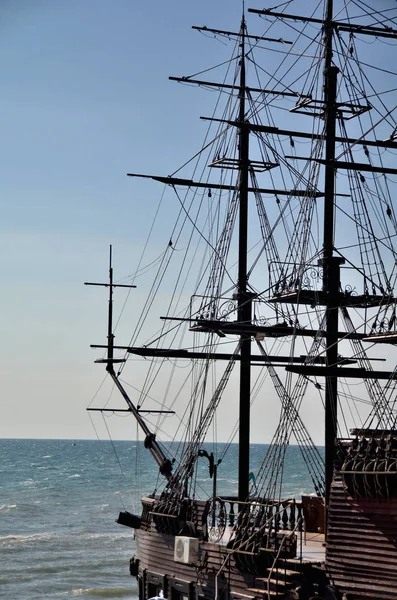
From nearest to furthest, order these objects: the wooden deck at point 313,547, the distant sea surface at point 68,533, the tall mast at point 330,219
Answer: the wooden deck at point 313,547
the tall mast at point 330,219
the distant sea surface at point 68,533

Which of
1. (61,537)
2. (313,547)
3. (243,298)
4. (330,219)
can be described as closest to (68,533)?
(61,537)

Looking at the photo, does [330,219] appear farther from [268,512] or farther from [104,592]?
[104,592]

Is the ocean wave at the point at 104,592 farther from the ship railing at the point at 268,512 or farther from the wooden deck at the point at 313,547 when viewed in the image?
the wooden deck at the point at 313,547

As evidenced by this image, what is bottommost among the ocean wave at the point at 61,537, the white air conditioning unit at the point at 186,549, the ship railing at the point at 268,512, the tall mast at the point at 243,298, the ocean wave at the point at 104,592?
the ocean wave at the point at 104,592

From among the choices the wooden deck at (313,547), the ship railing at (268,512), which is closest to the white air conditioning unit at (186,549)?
the ship railing at (268,512)

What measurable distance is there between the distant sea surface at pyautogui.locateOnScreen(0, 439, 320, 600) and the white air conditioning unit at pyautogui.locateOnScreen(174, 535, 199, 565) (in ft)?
40.7

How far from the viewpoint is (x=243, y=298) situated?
36625 mm

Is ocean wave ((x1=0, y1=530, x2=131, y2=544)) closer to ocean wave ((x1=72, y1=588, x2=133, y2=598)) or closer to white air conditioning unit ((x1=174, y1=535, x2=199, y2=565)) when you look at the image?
ocean wave ((x1=72, y1=588, x2=133, y2=598))

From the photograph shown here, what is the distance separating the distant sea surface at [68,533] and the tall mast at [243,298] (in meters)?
6.75

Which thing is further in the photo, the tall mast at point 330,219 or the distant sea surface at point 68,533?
the distant sea surface at point 68,533

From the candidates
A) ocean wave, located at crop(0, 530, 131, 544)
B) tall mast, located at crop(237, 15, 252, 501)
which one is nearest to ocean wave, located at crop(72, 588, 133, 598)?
tall mast, located at crop(237, 15, 252, 501)

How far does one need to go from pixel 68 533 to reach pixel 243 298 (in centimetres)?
3254

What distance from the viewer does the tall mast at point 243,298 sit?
34500 mm

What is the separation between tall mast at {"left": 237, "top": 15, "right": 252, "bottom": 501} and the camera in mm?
34500
